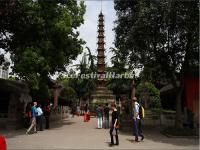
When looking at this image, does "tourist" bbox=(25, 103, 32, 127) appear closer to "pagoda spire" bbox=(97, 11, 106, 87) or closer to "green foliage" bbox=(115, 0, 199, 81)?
"green foliage" bbox=(115, 0, 199, 81)

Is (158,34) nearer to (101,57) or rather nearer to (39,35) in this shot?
(39,35)

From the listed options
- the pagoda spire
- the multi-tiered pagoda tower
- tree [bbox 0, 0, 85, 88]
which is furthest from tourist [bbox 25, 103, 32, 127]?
the pagoda spire

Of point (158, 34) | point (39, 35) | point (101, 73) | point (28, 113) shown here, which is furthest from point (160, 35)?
point (101, 73)

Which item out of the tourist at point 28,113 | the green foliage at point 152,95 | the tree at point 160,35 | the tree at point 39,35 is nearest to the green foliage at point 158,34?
the tree at point 160,35

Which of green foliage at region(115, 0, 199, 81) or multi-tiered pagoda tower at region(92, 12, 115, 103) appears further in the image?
multi-tiered pagoda tower at region(92, 12, 115, 103)

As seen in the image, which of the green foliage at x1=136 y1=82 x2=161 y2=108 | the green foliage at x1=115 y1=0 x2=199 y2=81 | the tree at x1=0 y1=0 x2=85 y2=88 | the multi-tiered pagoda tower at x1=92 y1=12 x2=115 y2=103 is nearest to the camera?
the green foliage at x1=115 y1=0 x2=199 y2=81

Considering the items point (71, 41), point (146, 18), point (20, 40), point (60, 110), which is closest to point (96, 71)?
point (60, 110)

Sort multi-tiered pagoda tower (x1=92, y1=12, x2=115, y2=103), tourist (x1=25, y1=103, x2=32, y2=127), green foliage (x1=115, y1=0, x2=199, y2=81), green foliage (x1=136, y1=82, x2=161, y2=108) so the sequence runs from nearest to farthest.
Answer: green foliage (x1=115, y1=0, x2=199, y2=81) → tourist (x1=25, y1=103, x2=32, y2=127) → green foliage (x1=136, y1=82, x2=161, y2=108) → multi-tiered pagoda tower (x1=92, y1=12, x2=115, y2=103)

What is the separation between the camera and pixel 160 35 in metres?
18.5

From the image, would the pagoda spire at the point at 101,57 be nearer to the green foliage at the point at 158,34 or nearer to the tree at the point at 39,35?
the tree at the point at 39,35

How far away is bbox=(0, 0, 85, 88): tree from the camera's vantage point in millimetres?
19469

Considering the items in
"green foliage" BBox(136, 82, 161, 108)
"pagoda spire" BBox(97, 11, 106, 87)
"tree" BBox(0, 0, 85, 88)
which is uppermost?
"pagoda spire" BBox(97, 11, 106, 87)

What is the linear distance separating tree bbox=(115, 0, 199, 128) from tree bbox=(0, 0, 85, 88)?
4.38 metres

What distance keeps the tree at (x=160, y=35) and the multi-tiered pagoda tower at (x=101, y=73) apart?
103ft
